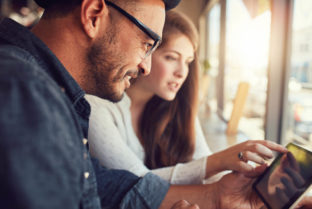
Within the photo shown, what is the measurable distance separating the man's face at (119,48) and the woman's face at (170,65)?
0.55 meters

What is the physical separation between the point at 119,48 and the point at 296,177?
611mm

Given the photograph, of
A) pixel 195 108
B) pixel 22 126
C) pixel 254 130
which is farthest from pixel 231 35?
pixel 22 126

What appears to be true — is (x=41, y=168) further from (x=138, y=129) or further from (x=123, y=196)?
(x=138, y=129)

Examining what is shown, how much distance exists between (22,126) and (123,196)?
24.8 inches

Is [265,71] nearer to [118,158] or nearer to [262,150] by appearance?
[262,150]

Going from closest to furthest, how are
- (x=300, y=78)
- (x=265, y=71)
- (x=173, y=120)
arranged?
(x=173, y=120) < (x=300, y=78) < (x=265, y=71)

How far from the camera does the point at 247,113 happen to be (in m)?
Answer: 3.51

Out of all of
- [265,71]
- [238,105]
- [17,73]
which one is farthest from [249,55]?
[17,73]

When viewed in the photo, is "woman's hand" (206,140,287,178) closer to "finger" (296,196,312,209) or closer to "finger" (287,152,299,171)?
"finger" (287,152,299,171)

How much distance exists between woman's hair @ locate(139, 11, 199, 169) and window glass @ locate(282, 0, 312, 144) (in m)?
0.91

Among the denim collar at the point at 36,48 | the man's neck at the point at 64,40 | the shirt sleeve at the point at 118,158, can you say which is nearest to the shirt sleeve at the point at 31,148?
the denim collar at the point at 36,48

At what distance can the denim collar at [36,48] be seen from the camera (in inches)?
21.0

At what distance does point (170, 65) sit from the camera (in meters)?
1.37

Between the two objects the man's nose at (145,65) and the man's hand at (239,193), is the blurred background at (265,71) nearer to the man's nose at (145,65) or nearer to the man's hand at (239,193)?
the man's nose at (145,65)
